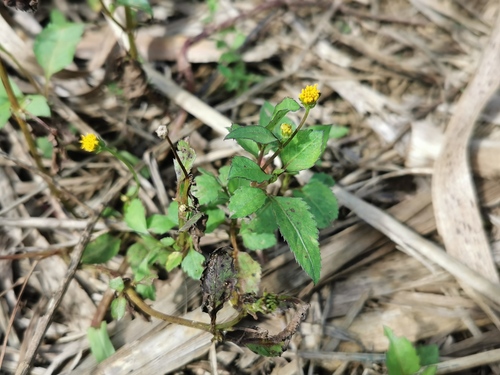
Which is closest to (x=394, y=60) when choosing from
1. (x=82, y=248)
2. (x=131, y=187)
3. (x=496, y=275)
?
(x=496, y=275)

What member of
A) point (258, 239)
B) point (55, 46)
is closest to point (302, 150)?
point (258, 239)

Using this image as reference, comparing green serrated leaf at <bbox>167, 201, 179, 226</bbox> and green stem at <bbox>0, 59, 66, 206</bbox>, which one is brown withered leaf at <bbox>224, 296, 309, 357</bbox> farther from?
green stem at <bbox>0, 59, 66, 206</bbox>

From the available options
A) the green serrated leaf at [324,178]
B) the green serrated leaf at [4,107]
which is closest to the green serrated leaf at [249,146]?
the green serrated leaf at [324,178]

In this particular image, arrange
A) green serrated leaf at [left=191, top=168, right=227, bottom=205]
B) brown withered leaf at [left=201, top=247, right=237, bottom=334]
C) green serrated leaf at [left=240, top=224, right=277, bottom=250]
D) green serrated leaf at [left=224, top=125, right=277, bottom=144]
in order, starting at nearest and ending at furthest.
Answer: green serrated leaf at [left=224, top=125, right=277, bottom=144], brown withered leaf at [left=201, top=247, right=237, bottom=334], green serrated leaf at [left=191, top=168, right=227, bottom=205], green serrated leaf at [left=240, top=224, right=277, bottom=250]

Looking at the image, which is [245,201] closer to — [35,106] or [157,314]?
[157,314]

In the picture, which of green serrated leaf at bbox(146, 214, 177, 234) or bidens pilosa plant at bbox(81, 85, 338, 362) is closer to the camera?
bidens pilosa plant at bbox(81, 85, 338, 362)

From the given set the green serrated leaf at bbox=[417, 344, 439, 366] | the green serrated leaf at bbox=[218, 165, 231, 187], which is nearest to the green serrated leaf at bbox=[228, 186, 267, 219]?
the green serrated leaf at bbox=[218, 165, 231, 187]

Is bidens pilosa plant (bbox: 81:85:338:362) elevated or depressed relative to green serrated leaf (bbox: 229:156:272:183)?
depressed
